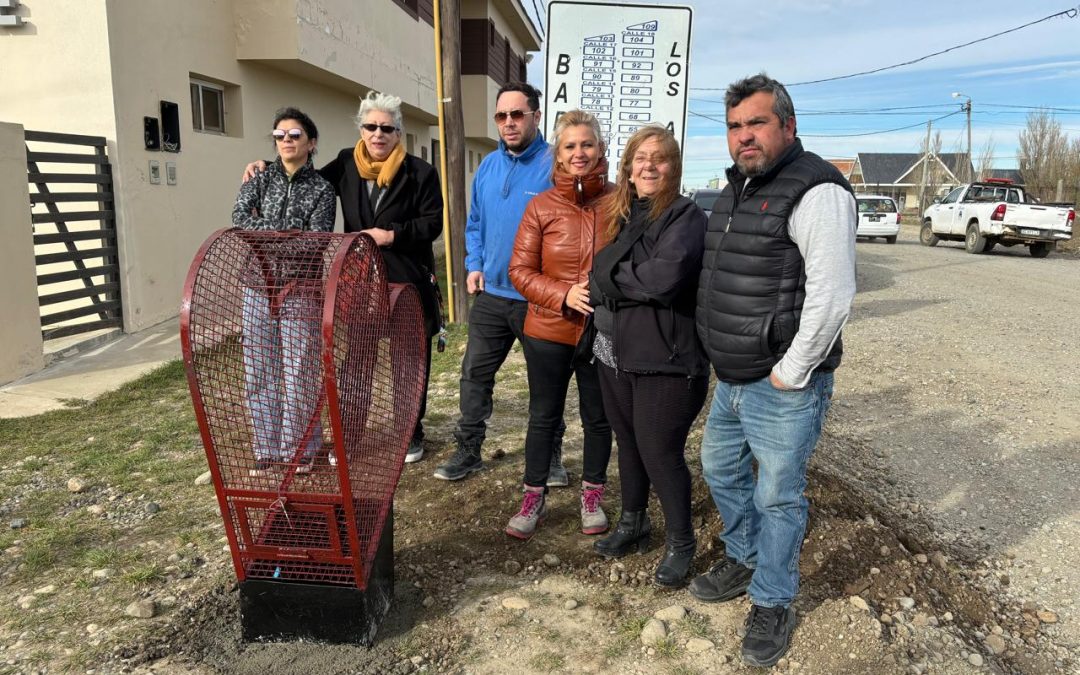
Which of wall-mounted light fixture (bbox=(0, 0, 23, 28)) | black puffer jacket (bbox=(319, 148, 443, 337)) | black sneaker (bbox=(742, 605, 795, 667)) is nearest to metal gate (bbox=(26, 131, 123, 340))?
wall-mounted light fixture (bbox=(0, 0, 23, 28))

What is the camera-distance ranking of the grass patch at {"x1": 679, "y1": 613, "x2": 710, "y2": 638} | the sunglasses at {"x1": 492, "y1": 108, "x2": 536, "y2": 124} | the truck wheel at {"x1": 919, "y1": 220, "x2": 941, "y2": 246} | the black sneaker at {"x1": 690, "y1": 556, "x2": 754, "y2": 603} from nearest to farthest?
the grass patch at {"x1": 679, "y1": 613, "x2": 710, "y2": 638}, the black sneaker at {"x1": 690, "y1": 556, "x2": 754, "y2": 603}, the sunglasses at {"x1": 492, "y1": 108, "x2": 536, "y2": 124}, the truck wheel at {"x1": 919, "y1": 220, "x2": 941, "y2": 246}

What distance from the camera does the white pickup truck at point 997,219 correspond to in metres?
19.0

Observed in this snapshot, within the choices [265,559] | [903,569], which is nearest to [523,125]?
[265,559]

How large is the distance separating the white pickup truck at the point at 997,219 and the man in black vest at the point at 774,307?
2003 centimetres

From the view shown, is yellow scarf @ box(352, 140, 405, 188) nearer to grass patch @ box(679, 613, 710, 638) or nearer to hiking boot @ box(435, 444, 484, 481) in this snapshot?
hiking boot @ box(435, 444, 484, 481)

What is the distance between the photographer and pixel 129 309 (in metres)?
7.73

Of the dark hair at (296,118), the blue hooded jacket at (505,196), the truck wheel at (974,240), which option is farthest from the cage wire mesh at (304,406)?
the truck wheel at (974,240)

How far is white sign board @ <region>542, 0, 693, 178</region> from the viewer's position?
5668mm

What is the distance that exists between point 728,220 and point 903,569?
1.72 meters

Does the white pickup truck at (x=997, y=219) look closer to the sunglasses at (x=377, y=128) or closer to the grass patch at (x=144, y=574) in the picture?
the sunglasses at (x=377, y=128)

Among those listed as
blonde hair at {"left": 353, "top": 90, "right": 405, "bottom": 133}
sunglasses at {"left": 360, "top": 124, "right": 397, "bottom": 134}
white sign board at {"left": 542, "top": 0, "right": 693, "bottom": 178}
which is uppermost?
white sign board at {"left": 542, "top": 0, "right": 693, "bottom": 178}

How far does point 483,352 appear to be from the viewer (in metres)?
4.00

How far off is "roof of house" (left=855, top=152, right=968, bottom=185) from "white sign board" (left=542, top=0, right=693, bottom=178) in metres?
70.6

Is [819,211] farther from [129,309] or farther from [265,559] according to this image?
[129,309]
